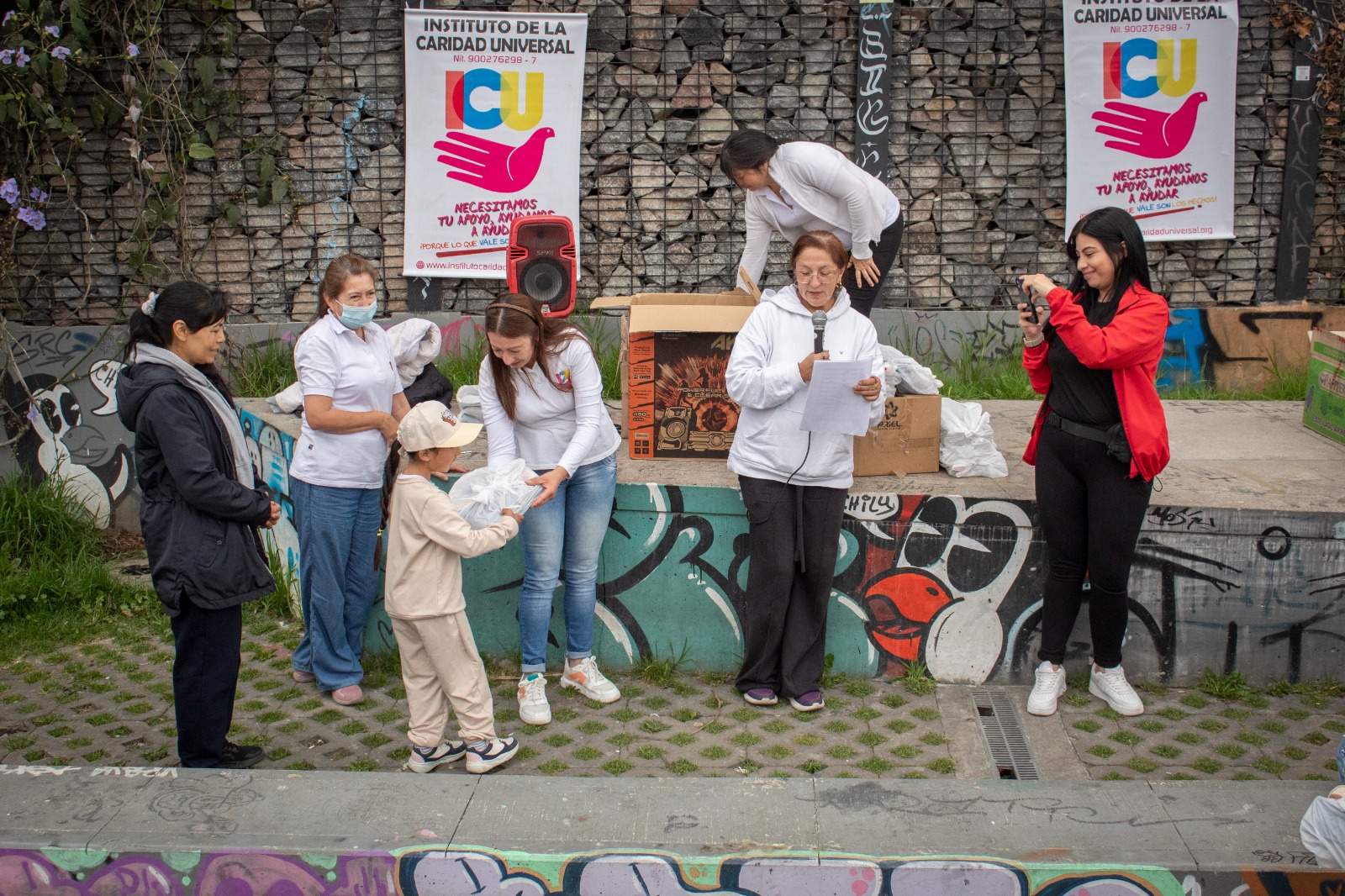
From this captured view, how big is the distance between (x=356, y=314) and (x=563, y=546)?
1254 mm

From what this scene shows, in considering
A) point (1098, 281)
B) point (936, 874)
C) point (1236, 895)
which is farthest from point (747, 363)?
point (1236, 895)

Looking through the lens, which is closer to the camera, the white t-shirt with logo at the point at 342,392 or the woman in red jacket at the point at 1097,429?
the woman in red jacket at the point at 1097,429

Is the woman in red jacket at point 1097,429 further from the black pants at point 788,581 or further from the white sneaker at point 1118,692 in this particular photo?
the black pants at point 788,581

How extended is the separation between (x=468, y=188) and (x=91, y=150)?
269 centimetres

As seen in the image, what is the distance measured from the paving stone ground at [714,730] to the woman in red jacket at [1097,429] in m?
0.32

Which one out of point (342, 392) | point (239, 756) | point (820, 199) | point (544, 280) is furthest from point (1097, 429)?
point (239, 756)

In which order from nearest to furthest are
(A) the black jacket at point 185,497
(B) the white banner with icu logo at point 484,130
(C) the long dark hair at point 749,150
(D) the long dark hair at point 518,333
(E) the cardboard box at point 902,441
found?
(A) the black jacket at point 185,497, (D) the long dark hair at point 518,333, (C) the long dark hair at point 749,150, (E) the cardboard box at point 902,441, (B) the white banner with icu logo at point 484,130

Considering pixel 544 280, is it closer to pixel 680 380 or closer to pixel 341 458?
pixel 680 380

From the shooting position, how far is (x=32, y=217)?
290 inches

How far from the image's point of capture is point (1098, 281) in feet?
13.6

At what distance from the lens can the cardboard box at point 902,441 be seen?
506cm

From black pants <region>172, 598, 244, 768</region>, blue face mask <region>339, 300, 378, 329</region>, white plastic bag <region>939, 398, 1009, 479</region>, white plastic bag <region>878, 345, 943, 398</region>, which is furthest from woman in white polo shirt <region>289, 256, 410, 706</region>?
white plastic bag <region>939, 398, 1009, 479</region>

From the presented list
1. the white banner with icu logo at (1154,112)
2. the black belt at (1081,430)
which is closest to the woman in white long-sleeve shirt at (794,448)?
the black belt at (1081,430)

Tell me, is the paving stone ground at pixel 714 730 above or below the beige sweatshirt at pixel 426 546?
below
